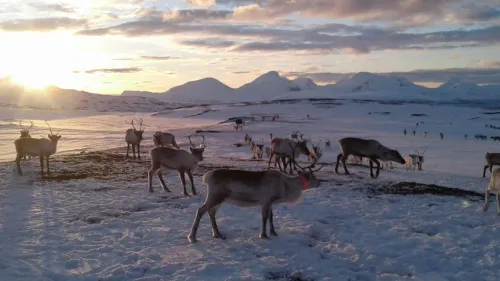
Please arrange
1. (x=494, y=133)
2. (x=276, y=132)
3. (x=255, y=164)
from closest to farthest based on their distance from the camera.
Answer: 1. (x=255, y=164)
2. (x=276, y=132)
3. (x=494, y=133)

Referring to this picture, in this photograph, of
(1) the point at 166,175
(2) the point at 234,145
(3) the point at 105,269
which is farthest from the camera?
(2) the point at 234,145

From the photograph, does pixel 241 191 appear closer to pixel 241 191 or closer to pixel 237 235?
pixel 241 191

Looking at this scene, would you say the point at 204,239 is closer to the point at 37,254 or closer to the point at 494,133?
the point at 37,254

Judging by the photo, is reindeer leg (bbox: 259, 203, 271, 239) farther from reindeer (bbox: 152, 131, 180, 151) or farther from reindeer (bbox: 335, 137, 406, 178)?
reindeer (bbox: 152, 131, 180, 151)

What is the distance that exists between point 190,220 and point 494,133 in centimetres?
4963

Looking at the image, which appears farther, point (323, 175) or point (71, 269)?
point (323, 175)

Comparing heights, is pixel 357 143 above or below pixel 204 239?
above

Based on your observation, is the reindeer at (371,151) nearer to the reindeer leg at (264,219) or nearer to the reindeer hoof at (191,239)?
the reindeer leg at (264,219)

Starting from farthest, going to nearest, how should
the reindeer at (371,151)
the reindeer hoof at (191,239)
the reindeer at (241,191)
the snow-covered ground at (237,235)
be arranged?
the reindeer at (371,151) < the reindeer at (241,191) < the reindeer hoof at (191,239) < the snow-covered ground at (237,235)

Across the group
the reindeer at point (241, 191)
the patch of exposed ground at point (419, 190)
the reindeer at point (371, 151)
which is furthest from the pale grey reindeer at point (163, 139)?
the reindeer at point (241, 191)

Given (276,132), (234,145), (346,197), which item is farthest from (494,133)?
(346,197)

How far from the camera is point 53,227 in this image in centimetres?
948

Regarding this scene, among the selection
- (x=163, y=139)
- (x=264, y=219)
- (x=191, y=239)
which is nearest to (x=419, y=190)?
(x=264, y=219)

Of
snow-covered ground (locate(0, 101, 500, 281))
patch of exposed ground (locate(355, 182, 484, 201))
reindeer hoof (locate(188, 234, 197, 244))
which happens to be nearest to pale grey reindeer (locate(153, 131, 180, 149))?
snow-covered ground (locate(0, 101, 500, 281))
